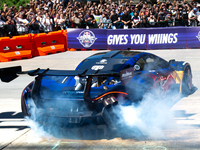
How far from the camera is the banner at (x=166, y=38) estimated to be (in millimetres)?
16625

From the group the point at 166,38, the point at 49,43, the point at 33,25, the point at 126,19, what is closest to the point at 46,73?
the point at 49,43

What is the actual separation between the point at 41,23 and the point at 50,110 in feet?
46.1

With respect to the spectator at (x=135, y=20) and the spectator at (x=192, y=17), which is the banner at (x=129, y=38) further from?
the spectator at (x=192, y=17)

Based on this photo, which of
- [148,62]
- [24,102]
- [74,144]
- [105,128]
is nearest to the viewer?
[105,128]

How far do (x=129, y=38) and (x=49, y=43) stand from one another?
4.58m

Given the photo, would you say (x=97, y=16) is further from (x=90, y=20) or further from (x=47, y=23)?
(x=47, y=23)

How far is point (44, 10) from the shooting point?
738 inches

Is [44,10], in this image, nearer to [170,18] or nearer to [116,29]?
[116,29]

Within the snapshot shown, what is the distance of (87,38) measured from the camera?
17.5 m

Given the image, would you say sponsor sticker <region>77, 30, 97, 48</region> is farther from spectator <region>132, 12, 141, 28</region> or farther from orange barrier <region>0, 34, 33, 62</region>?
orange barrier <region>0, 34, 33, 62</region>

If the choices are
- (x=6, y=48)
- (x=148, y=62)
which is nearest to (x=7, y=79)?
(x=148, y=62)

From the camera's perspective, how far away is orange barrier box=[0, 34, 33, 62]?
599 inches

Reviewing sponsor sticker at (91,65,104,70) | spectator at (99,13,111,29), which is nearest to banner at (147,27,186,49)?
spectator at (99,13,111,29)

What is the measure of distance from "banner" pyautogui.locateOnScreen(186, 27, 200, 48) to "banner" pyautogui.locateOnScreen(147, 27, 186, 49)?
0.22 meters
